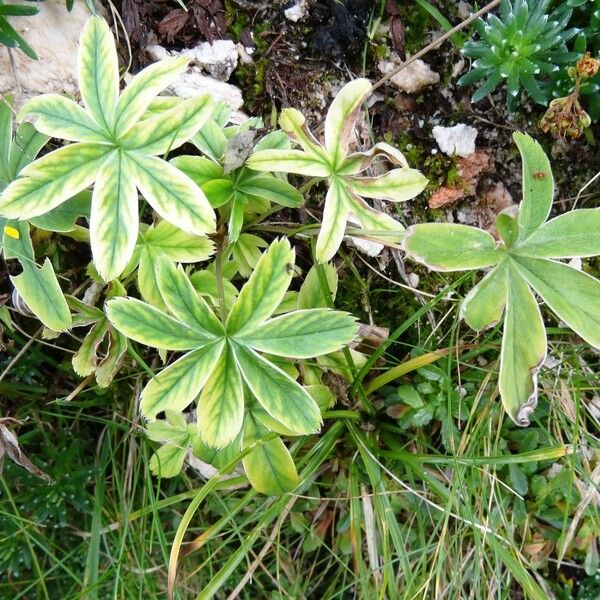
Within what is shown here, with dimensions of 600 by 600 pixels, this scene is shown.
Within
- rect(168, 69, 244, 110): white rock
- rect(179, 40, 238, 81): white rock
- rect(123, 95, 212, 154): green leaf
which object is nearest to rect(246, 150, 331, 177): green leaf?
rect(123, 95, 212, 154): green leaf

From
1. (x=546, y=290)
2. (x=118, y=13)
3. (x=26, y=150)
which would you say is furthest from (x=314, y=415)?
(x=118, y=13)

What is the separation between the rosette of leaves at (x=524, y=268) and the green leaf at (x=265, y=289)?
0.85ft

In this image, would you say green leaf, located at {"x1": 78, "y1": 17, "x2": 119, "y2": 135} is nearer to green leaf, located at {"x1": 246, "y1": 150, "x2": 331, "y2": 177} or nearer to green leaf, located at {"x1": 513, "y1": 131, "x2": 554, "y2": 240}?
green leaf, located at {"x1": 246, "y1": 150, "x2": 331, "y2": 177}

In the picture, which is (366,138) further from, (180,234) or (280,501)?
(280,501)

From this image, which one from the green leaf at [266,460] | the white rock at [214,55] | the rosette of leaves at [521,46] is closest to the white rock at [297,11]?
the white rock at [214,55]

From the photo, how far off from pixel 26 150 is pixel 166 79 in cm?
38

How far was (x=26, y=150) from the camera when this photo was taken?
1402 millimetres

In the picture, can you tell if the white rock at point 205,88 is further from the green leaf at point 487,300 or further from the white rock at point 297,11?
the green leaf at point 487,300

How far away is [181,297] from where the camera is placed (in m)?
1.30

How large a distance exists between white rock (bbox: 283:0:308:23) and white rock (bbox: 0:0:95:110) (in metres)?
0.54

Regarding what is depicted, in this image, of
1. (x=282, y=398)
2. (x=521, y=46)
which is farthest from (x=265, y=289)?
(x=521, y=46)

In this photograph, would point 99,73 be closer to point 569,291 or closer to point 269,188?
point 269,188

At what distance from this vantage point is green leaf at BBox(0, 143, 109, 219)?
1229mm

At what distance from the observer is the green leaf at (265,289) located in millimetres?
1315
